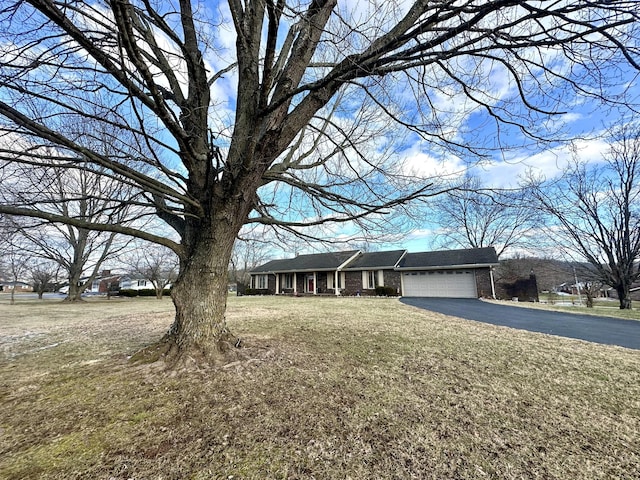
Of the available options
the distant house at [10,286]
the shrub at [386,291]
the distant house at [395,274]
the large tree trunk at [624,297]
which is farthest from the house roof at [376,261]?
the distant house at [10,286]

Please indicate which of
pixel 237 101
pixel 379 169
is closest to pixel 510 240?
pixel 379 169

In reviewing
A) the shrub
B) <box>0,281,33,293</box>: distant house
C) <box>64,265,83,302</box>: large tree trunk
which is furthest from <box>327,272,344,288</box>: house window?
<box>0,281,33,293</box>: distant house

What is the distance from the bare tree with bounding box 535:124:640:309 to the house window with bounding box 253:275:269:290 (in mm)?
22509

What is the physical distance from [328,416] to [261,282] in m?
26.4

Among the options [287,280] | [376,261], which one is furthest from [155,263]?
[376,261]

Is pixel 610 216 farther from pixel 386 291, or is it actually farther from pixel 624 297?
pixel 386 291

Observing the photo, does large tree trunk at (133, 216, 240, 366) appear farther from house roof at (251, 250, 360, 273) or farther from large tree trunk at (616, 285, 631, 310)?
large tree trunk at (616, 285, 631, 310)

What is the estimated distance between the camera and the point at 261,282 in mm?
27828

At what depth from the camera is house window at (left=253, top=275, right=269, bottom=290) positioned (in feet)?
89.3

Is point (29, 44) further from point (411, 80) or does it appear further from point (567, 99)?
point (567, 99)

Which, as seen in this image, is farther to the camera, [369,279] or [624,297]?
[369,279]

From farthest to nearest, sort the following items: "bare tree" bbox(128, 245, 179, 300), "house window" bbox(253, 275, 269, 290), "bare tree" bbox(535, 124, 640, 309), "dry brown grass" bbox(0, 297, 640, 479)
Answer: "house window" bbox(253, 275, 269, 290)
"bare tree" bbox(128, 245, 179, 300)
"bare tree" bbox(535, 124, 640, 309)
"dry brown grass" bbox(0, 297, 640, 479)

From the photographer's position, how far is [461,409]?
2.46m

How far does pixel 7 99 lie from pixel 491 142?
5.62 m
